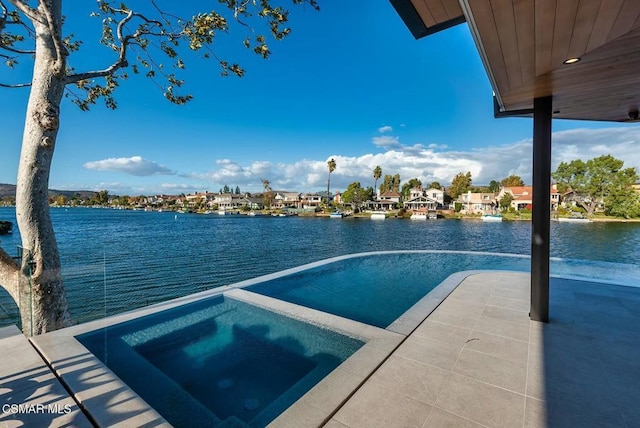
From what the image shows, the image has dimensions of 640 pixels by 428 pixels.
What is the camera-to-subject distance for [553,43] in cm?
179

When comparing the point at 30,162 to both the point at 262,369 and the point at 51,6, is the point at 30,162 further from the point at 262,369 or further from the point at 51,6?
the point at 262,369

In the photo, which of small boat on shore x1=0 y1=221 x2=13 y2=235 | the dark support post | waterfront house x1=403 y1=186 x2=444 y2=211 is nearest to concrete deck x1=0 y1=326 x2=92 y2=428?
the dark support post

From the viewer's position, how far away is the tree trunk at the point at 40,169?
319 centimetres

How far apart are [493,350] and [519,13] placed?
2789 millimetres

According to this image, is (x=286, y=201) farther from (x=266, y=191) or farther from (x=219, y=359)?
(x=219, y=359)

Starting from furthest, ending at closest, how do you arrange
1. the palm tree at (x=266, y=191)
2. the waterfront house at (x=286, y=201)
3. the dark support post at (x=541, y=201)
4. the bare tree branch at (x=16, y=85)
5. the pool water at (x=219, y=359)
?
the palm tree at (x=266, y=191)
the waterfront house at (x=286, y=201)
the bare tree branch at (x=16, y=85)
the dark support post at (x=541, y=201)
the pool water at (x=219, y=359)

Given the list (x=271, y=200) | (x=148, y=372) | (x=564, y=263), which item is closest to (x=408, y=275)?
(x=564, y=263)

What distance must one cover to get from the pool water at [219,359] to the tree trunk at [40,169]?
2.45 feet

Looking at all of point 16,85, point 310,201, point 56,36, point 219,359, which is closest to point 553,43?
point 219,359

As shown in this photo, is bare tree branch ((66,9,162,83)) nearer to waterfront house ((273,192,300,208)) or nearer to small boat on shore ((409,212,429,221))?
small boat on shore ((409,212,429,221))

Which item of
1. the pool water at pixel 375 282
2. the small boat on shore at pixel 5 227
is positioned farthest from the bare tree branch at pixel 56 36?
the small boat on shore at pixel 5 227

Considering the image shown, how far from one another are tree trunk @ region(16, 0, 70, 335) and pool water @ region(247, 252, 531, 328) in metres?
2.81

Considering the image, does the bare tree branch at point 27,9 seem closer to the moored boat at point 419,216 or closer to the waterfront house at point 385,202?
the moored boat at point 419,216

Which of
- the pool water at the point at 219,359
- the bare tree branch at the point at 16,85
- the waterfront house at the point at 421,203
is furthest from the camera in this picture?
the waterfront house at the point at 421,203
